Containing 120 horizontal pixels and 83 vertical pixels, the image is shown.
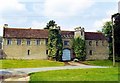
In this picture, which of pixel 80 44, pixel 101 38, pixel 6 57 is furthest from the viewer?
pixel 101 38

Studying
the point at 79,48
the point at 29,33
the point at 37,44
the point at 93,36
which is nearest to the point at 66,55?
the point at 79,48

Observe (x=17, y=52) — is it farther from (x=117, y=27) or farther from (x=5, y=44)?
(x=117, y=27)

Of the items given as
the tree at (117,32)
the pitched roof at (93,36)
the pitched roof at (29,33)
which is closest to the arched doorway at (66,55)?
the pitched roof at (29,33)

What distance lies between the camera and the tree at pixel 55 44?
5475 centimetres

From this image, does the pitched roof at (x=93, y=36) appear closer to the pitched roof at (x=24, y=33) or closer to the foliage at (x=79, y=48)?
the foliage at (x=79, y=48)

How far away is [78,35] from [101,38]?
6864 mm

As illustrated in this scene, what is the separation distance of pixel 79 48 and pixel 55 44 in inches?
226

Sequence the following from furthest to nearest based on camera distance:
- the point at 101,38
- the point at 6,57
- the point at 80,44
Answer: the point at 101,38, the point at 80,44, the point at 6,57

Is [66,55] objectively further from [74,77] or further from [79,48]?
[74,77]

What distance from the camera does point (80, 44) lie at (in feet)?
188

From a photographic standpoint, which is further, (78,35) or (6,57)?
(78,35)

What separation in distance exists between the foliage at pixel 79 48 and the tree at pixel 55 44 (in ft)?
12.1

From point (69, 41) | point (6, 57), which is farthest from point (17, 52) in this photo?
point (69, 41)

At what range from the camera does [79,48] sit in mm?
57188
